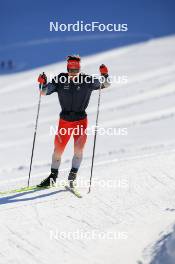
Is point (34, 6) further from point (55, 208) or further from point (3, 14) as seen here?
point (55, 208)

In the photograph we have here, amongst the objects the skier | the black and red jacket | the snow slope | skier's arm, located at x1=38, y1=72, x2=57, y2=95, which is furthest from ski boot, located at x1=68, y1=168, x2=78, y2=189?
skier's arm, located at x1=38, y1=72, x2=57, y2=95

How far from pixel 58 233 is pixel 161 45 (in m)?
36.6

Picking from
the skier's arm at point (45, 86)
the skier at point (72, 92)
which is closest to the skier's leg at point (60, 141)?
the skier at point (72, 92)

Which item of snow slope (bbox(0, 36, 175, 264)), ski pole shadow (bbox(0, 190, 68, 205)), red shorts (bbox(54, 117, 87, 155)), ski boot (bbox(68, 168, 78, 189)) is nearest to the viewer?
snow slope (bbox(0, 36, 175, 264))

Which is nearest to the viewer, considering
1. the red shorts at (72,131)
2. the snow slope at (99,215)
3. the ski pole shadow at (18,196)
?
the snow slope at (99,215)

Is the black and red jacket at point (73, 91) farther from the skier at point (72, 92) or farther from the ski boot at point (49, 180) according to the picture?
the ski boot at point (49, 180)

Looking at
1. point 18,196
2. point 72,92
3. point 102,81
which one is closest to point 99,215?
point 18,196

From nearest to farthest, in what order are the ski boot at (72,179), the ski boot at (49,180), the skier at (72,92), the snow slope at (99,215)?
the snow slope at (99,215) < the skier at (72,92) < the ski boot at (72,179) < the ski boot at (49,180)

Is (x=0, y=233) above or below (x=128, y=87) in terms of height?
below

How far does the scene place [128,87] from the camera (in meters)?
28.1

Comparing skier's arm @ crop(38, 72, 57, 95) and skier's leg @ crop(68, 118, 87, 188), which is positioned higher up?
skier's arm @ crop(38, 72, 57, 95)

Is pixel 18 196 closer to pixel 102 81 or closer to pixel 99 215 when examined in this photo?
pixel 99 215

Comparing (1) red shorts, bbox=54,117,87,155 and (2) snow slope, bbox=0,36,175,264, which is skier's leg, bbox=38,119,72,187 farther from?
(2) snow slope, bbox=0,36,175,264

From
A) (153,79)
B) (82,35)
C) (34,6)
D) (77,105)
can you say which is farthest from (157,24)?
(77,105)
